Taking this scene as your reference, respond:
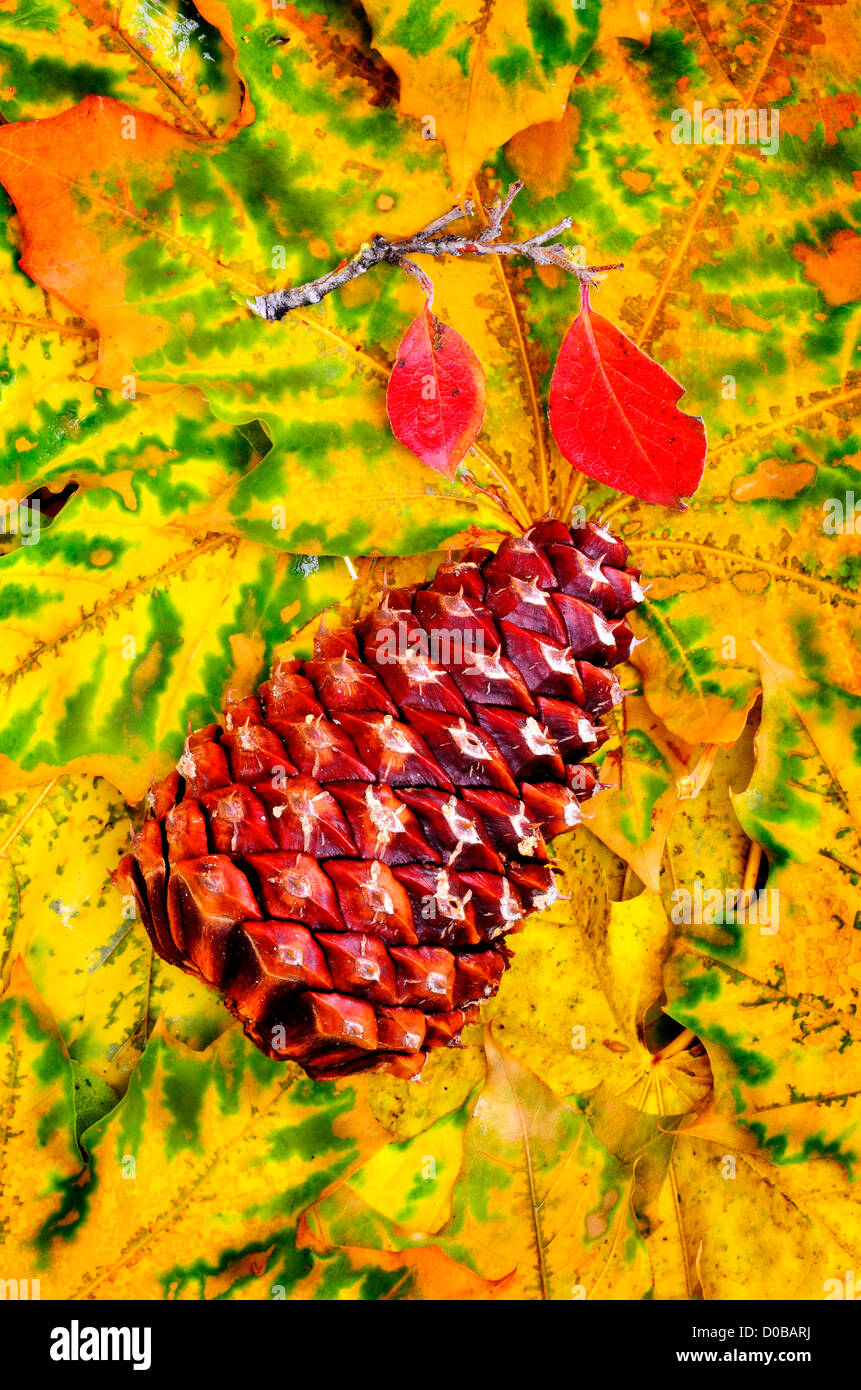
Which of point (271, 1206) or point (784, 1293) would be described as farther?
point (784, 1293)

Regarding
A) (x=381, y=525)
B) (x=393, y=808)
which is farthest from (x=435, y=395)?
(x=393, y=808)

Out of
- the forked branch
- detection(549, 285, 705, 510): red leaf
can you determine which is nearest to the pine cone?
detection(549, 285, 705, 510): red leaf

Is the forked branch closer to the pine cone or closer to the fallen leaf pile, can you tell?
the fallen leaf pile

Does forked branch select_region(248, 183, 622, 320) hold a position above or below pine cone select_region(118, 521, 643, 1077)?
Answer: above

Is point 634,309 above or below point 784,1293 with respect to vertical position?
above

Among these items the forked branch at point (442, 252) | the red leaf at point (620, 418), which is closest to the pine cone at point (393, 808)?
the red leaf at point (620, 418)

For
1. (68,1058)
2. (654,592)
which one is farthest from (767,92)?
(68,1058)

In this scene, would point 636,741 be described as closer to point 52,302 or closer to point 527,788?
point 527,788

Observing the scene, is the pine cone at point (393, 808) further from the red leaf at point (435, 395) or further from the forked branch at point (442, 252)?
the forked branch at point (442, 252)
